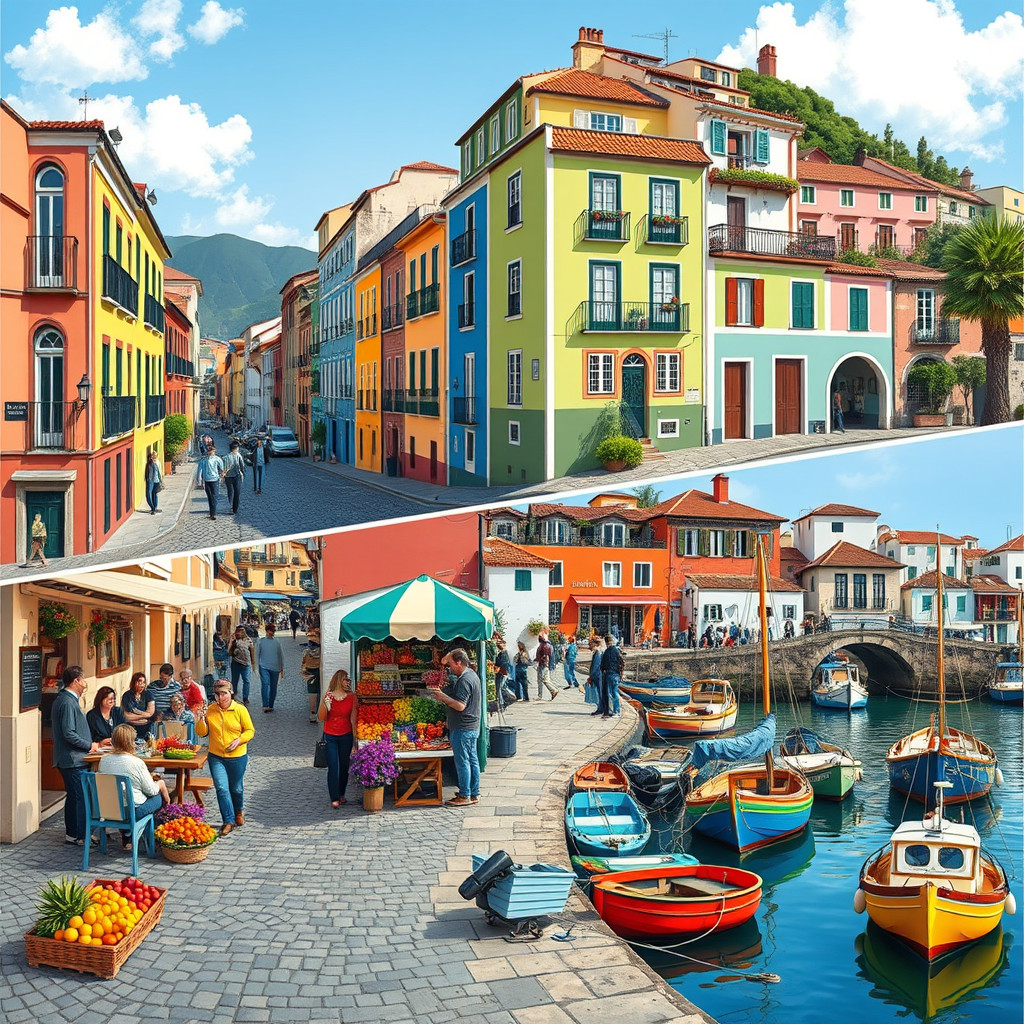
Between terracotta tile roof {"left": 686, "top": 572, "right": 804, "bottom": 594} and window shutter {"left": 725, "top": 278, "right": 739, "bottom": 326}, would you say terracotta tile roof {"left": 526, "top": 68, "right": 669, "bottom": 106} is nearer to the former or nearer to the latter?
window shutter {"left": 725, "top": 278, "right": 739, "bottom": 326}

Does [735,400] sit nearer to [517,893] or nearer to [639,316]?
[639,316]

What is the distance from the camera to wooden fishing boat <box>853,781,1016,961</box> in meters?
11.9

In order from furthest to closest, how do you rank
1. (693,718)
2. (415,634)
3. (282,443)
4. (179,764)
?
(282,443) → (693,718) → (415,634) → (179,764)

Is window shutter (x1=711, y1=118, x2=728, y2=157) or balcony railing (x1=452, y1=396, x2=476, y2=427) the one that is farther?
balcony railing (x1=452, y1=396, x2=476, y2=427)

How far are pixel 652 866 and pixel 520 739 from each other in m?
3.53

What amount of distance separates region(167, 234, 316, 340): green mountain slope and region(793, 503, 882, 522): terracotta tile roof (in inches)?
431

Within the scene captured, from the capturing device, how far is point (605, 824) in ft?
42.2

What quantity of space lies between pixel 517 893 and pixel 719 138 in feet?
50.4

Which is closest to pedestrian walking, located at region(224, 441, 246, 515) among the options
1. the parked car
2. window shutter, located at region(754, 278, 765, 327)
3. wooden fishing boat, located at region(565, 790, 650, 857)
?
wooden fishing boat, located at region(565, 790, 650, 857)

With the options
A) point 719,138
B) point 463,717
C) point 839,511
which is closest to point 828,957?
point 463,717

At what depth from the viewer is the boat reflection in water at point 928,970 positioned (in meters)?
11.3

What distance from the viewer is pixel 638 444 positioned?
16547 millimetres

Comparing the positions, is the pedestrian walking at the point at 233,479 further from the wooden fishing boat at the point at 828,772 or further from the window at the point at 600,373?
the wooden fishing boat at the point at 828,772

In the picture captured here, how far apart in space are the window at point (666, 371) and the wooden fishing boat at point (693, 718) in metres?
11.5
